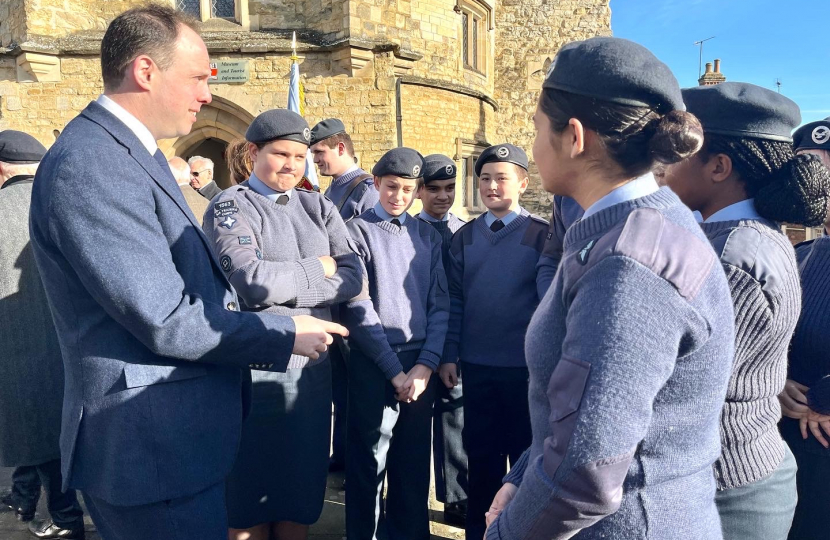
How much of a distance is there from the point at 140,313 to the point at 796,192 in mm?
1816

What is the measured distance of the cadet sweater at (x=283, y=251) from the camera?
215cm

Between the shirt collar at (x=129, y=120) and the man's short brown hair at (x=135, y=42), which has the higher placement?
the man's short brown hair at (x=135, y=42)

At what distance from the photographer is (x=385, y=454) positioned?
280cm

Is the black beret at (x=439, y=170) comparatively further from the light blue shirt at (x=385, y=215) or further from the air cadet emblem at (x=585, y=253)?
the air cadet emblem at (x=585, y=253)

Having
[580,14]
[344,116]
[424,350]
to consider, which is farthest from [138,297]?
[580,14]

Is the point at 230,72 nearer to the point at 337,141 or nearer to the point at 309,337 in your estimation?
the point at 337,141

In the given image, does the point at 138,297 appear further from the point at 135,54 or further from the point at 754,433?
the point at 754,433

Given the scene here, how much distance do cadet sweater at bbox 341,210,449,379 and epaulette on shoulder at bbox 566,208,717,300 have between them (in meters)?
1.71

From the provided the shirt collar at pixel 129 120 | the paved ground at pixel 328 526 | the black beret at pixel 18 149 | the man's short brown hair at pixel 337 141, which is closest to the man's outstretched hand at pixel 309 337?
the shirt collar at pixel 129 120

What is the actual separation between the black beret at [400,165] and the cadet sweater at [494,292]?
19.4 inches

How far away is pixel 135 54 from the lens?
1576mm

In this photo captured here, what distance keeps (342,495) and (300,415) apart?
151 centimetres

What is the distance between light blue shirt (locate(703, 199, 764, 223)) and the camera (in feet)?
5.18

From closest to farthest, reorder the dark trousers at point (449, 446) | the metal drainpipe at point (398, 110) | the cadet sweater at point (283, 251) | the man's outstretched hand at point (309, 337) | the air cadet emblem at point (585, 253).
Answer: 1. the air cadet emblem at point (585, 253)
2. the man's outstretched hand at point (309, 337)
3. the cadet sweater at point (283, 251)
4. the dark trousers at point (449, 446)
5. the metal drainpipe at point (398, 110)
